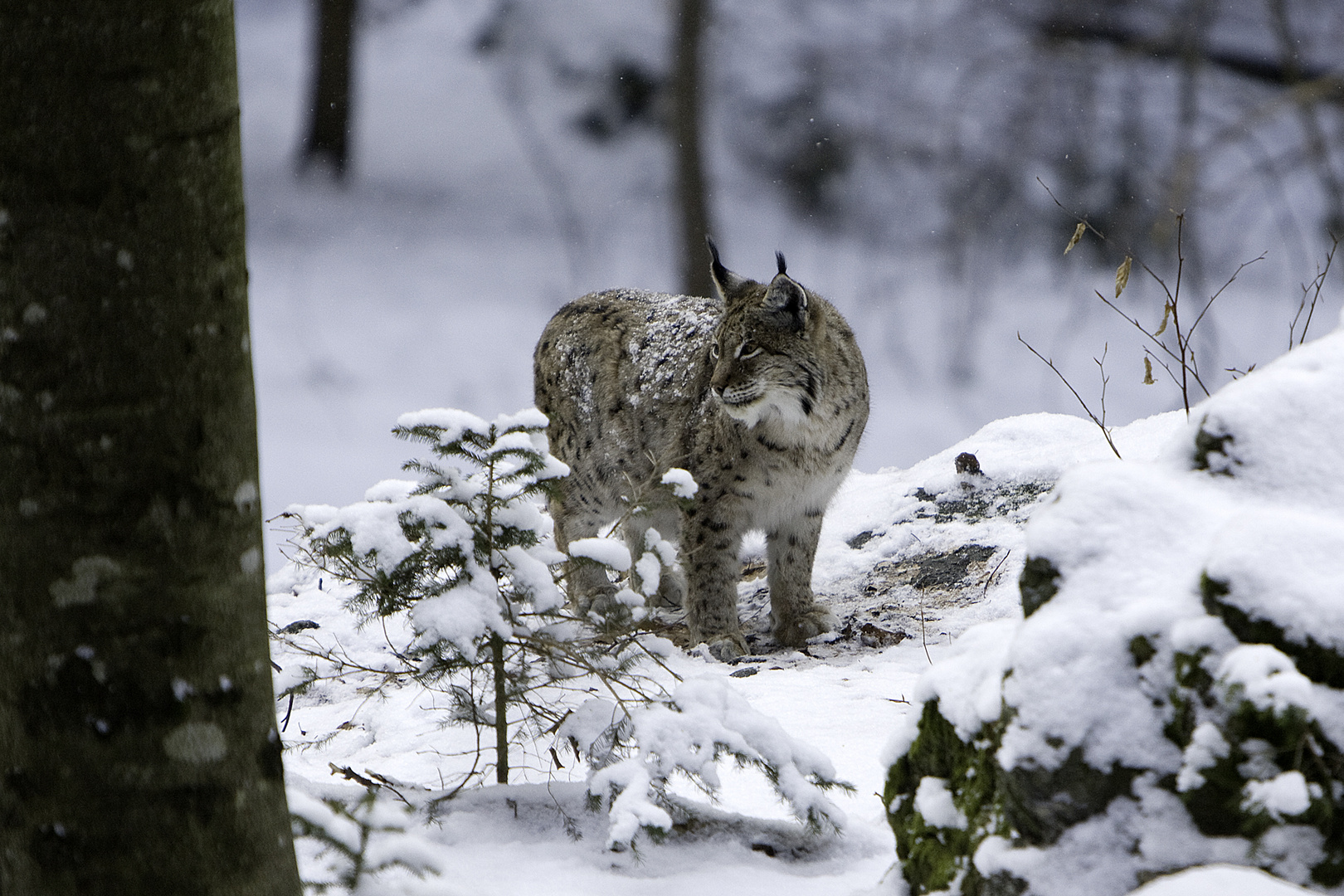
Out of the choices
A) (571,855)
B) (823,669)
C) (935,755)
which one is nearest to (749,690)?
(823,669)

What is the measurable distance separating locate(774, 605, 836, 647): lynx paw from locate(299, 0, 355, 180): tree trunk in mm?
6863

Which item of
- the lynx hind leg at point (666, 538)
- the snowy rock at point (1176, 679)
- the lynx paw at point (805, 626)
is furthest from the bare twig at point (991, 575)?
the snowy rock at point (1176, 679)

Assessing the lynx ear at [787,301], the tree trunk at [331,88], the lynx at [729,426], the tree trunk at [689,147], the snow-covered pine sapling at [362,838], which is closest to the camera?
the snow-covered pine sapling at [362,838]

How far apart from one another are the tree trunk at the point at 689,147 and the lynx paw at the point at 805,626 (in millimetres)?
3992

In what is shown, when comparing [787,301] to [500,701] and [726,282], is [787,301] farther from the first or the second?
[500,701]

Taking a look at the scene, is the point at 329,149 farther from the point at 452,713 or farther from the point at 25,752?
the point at 25,752

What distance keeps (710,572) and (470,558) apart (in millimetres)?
2600

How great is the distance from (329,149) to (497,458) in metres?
8.48

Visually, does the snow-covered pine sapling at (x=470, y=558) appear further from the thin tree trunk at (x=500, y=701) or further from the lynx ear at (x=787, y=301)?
the lynx ear at (x=787, y=301)

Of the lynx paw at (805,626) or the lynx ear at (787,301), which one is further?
the lynx paw at (805,626)

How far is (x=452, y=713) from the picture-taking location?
2654 millimetres

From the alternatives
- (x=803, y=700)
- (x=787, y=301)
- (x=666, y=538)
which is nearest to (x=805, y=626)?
(x=666, y=538)

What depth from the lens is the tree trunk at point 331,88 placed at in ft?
33.4

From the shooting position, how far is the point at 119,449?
1484mm
